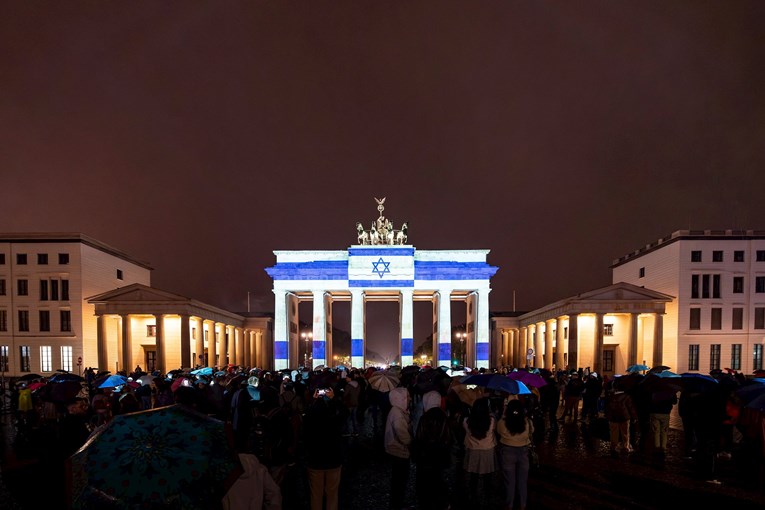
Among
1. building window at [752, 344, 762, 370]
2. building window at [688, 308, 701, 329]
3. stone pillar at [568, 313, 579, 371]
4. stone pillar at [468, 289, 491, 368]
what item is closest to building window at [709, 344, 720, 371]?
building window at [688, 308, 701, 329]

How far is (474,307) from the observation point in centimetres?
5925

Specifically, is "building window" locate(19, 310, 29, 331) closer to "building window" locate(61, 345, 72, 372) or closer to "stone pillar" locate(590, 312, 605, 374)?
"building window" locate(61, 345, 72, 372)

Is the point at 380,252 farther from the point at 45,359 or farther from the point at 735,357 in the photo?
the point at 735,357

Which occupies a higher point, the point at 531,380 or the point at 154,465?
the point at 154,465

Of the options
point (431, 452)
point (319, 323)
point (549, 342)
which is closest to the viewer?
point (431, 452)

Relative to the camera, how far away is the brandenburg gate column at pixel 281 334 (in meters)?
56.6

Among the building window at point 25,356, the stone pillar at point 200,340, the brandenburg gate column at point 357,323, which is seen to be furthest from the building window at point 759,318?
the building window at point 25,356

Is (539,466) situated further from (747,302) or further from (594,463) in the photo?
(747,302)

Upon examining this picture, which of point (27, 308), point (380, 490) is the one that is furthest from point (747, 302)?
point (27, 308)

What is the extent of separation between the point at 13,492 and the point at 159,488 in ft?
11.5

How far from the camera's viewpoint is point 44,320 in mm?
48781

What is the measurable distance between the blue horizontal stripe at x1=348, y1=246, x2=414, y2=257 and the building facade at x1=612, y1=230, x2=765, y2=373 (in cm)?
2671

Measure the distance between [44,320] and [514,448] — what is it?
5298 centimetres

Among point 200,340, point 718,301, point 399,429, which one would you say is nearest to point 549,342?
point 718,301
